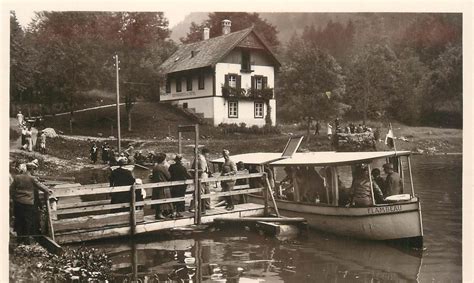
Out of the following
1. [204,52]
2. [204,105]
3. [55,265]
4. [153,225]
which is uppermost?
[204,52]

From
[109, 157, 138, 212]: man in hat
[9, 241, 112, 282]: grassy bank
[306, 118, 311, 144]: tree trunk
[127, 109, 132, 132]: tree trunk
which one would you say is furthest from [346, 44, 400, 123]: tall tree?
[9, 241, 112, 282]: grassy bank

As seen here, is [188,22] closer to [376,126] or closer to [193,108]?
[193,108]

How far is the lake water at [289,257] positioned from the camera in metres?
7.06

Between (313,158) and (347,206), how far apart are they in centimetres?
110

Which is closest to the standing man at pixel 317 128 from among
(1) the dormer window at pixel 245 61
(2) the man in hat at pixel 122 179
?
(1) the dormer window at pixel 245 61

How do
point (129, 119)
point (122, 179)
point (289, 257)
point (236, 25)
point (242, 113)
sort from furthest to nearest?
1. point (242, 113)
2. point (129, 119)
3. point (236, 25)
4. point (122, 179)
5. point (289, 257)

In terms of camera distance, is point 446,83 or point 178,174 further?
point 178,174

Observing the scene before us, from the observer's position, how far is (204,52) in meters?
11.0

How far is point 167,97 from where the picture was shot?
32.6 feet

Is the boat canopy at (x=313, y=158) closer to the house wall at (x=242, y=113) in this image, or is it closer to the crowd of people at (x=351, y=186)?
the crowd of people at (x=351, y=186)

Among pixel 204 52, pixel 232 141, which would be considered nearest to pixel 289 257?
pixel 232 141

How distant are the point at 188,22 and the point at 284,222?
3704 millimetres

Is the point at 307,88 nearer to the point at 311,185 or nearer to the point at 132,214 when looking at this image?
the point at 311,185

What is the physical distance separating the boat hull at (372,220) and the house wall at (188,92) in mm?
3414
